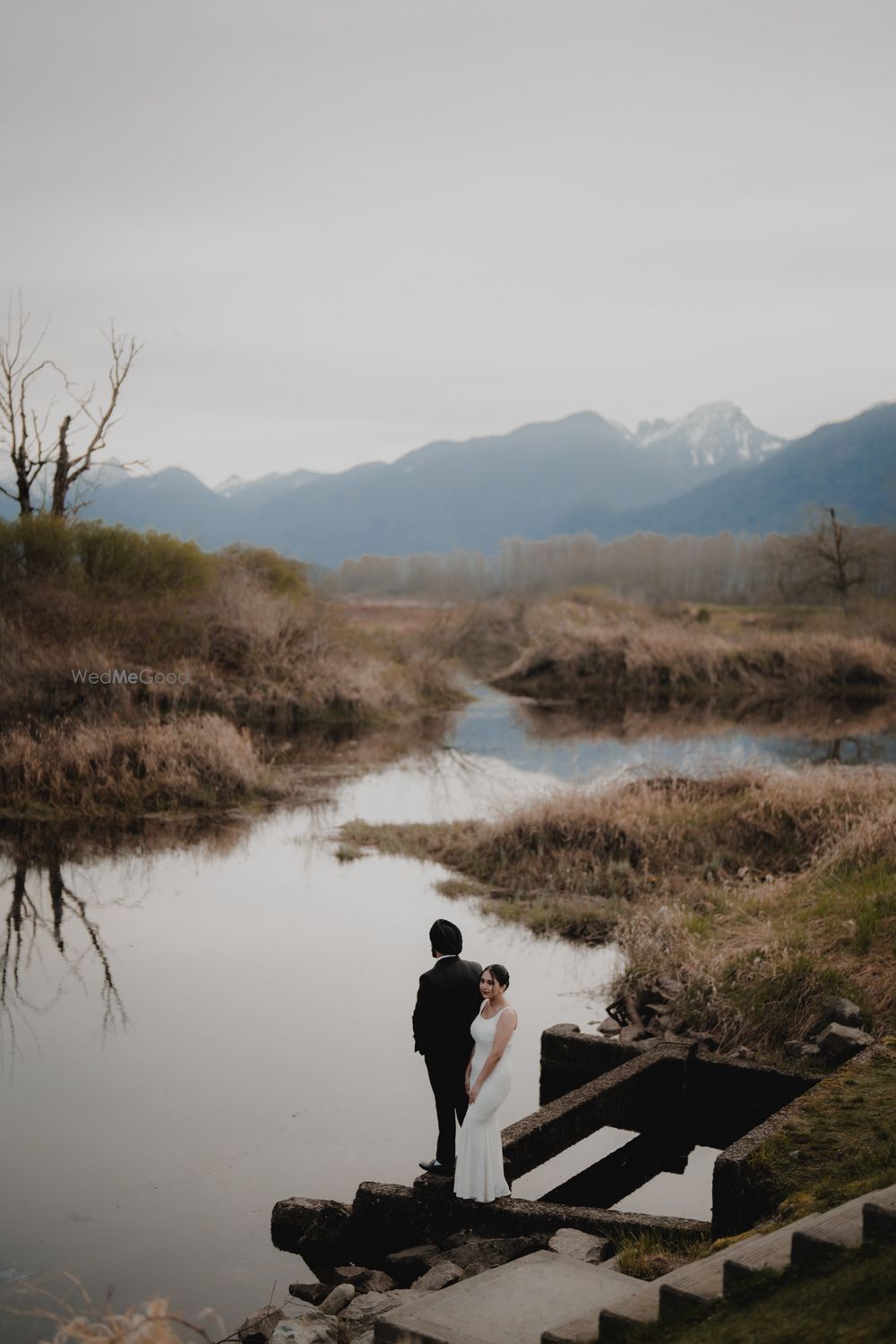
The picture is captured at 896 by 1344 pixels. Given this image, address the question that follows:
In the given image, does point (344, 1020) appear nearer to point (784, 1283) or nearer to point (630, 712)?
point (784, 1283)

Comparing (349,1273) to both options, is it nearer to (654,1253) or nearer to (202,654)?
(654,1253)

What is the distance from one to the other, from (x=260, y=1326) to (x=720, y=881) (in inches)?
392

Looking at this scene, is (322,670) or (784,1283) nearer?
(784,1283)

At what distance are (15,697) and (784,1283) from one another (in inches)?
939

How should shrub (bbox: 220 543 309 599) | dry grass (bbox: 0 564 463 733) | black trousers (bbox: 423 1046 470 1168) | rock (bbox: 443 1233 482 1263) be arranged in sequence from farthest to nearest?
shrub (bbox: 220 543 309 599)
dry grass (bbox: 0 564 463 733)
black trousers (bbox: 423 1046 470 1168)
rock (bbox: 443 1233 482 1263)

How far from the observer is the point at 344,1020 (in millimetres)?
11906

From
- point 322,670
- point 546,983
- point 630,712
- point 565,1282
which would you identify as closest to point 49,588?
point 322,670

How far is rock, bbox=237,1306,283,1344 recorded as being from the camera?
641 centimetres

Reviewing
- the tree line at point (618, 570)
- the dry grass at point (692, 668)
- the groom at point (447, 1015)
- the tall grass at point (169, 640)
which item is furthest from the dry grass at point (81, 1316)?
the tree line at point (618, 570)

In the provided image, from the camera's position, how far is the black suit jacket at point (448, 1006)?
24.1 ft

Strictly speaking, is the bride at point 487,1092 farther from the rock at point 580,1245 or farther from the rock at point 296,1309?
the rock at point 296,1309

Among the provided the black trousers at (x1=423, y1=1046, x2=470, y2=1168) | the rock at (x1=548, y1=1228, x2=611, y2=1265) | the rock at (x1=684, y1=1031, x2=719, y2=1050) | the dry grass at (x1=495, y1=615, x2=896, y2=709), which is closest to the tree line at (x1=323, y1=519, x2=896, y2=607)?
the dry grass at (x1=495, y1=615, x2=896, y2=709)

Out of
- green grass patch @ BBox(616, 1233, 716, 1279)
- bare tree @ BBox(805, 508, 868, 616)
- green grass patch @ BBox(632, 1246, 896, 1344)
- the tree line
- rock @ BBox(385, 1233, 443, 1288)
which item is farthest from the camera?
the tree line

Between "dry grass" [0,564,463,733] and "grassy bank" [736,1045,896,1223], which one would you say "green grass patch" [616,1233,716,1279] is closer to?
"grassy bank" [736,1045,896,1223]
